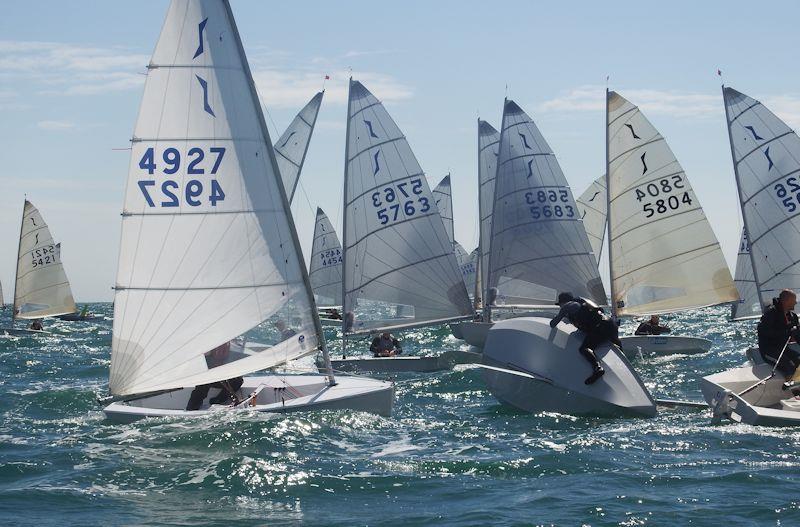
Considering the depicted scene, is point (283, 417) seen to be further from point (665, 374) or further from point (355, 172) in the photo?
point (355, 172)

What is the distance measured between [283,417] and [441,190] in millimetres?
30390

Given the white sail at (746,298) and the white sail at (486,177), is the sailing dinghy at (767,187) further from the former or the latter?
the white sail at (486,177)

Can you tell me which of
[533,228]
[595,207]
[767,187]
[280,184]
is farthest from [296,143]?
[595,207]

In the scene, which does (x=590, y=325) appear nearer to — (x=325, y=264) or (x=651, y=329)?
(x=651, y=329)

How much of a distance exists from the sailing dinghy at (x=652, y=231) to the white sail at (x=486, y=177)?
5.76m

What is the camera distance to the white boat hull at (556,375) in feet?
47.2

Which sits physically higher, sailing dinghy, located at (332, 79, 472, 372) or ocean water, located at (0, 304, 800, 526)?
sailing dinghy, located at (332, 79, 472, 372)

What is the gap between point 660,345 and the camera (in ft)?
84.8

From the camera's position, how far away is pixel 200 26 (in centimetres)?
1465

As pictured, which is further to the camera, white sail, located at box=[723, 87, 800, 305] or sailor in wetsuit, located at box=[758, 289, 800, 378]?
white sail, located at box=[723, 87, 800, 305]

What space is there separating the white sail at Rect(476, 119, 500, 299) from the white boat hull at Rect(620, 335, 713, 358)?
780cm

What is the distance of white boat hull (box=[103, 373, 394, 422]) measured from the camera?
1402 centimetres

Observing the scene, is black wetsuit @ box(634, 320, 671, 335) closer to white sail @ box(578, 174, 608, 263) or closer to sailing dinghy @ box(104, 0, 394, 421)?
white sail @ box(578, 174, 608, 263)

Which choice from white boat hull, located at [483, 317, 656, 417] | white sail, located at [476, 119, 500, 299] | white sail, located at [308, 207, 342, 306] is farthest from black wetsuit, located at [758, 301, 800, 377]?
white sail, located at [308, 207, 342, 306]
